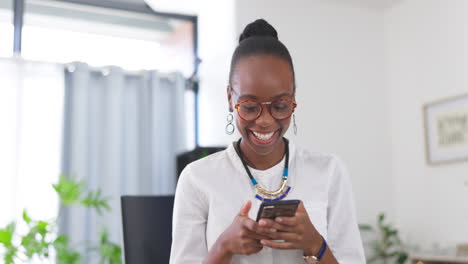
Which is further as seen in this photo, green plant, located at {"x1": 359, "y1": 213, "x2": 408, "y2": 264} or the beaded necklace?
green plant, located at {"x1": 359, "y1": 213, "x2": 408, "y2": 264}

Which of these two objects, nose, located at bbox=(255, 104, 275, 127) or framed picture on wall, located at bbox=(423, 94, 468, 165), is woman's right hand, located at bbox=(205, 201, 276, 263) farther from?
framed picture on wall, located at bbox=(423, 94, 468, 165)

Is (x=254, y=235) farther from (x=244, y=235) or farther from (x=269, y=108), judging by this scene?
(x=269, y=108)

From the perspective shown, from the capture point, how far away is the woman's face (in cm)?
108

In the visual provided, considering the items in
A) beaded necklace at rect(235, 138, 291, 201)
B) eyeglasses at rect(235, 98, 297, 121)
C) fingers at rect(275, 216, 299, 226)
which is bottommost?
fingers at rect(275, 216, 299, 226)

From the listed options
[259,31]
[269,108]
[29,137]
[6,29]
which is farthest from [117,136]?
[269,108]

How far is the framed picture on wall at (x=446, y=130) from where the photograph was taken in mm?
3426

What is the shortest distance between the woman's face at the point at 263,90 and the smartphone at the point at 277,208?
0.17 meters

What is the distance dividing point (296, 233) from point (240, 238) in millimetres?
105

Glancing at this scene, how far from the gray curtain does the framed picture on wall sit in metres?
1.77

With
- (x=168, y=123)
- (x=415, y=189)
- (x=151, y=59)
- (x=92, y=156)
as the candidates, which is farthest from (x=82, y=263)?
(x=415, y=189)

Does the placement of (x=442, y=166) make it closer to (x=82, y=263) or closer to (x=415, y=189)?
(x=415, y=189)

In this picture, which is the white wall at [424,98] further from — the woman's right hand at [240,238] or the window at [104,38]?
the woman's right hand at [240,238]

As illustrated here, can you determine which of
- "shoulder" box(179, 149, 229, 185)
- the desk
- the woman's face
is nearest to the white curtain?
the desk

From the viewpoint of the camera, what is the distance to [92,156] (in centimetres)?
371
